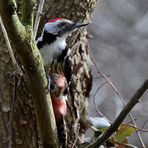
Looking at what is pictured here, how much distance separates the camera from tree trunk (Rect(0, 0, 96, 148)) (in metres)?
2.49

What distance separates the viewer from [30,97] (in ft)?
8.23

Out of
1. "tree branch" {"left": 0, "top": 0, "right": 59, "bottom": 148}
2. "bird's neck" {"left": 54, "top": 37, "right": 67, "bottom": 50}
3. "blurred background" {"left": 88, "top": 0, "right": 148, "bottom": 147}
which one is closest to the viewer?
"tree branch" {"left": 0, "top": 0, "right": 59, "bottom": 148}

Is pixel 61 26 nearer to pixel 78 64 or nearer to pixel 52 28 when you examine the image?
pixel 52 28

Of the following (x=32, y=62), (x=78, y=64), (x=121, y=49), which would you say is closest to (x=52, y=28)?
(x=78, y=64)

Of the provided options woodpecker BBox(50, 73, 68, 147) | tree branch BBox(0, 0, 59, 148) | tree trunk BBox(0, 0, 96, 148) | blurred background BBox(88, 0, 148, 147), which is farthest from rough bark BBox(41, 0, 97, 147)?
blurred background BBox(88, 0, 148, 147)

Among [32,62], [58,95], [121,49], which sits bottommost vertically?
[121,49]

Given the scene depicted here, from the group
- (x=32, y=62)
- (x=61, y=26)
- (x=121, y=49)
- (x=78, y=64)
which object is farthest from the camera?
(x=121, y=49)

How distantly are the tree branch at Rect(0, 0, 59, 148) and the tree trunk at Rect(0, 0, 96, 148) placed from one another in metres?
0.21

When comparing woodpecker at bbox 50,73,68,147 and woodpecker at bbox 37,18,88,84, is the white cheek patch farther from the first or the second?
woodpecker at bbox 50,73,68,147

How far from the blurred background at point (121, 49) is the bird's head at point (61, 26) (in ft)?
6.81

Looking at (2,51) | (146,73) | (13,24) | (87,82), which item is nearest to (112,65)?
(146,73)

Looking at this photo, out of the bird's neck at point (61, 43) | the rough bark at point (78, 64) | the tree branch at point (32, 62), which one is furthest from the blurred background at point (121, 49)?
the tree branch at point (32, 62)

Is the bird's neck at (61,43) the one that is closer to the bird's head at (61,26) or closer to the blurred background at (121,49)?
the bird's head at (61,26)

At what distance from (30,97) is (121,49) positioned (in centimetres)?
247
